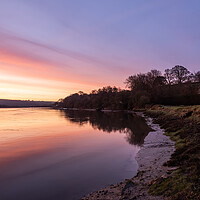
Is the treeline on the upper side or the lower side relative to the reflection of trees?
upper

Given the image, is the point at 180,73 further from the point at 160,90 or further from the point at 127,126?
the point at 127,126

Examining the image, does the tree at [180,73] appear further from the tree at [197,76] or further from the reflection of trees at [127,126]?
the reflection of trees at [127,126]

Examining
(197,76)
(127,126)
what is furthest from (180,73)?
(127,126)

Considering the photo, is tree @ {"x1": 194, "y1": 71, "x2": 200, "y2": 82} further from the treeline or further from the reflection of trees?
the reflection of trees

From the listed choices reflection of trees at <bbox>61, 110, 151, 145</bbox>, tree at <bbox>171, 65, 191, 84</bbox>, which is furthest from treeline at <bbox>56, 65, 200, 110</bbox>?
reflection of trees at <bbox>61, 110, 151, 145</bbox>

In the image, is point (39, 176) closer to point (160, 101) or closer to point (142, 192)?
point (142, 192)

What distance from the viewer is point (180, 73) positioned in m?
77.6

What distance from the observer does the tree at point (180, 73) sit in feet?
252

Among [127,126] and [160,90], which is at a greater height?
[160,90]

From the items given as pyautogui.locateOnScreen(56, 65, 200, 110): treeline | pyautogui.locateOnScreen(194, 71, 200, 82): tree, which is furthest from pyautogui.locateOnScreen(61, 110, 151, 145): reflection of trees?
pyautogui.locateOnScreen(194, 71, 200, 82): tree

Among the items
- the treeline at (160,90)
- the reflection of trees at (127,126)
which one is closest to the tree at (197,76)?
the treeline at (160,90)

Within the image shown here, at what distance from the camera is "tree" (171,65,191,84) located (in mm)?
76762

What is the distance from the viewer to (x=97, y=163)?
9.92 metres

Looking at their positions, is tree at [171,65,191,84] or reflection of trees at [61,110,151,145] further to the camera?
tree at [171,65,191,84]
